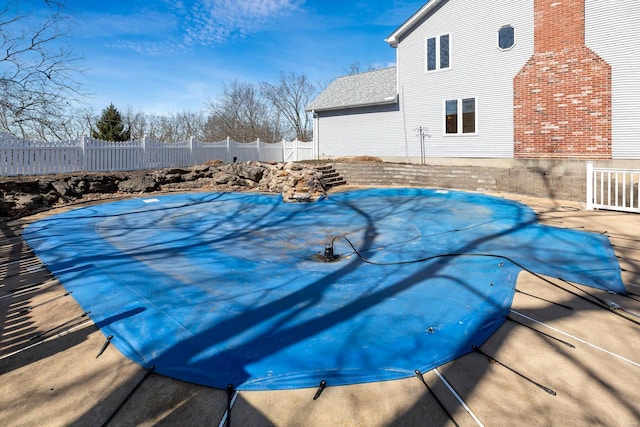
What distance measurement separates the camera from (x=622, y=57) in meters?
11.2

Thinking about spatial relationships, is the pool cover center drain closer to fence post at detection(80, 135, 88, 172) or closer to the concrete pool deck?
the concrete pool deck

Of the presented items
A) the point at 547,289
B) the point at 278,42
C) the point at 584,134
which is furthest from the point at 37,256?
the point at 278,42

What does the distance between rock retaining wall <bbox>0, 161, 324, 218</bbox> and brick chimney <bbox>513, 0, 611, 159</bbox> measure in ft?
25.0

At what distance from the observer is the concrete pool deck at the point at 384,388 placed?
7.27ft

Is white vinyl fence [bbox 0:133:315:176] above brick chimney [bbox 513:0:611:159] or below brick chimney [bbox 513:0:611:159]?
below

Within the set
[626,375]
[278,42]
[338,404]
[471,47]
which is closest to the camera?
[338,404]

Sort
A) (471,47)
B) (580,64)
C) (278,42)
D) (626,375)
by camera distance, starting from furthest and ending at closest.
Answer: (278,42) → (471,47) → (580,64) → (626,375)

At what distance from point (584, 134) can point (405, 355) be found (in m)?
12.5

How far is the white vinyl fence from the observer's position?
34.5 ft

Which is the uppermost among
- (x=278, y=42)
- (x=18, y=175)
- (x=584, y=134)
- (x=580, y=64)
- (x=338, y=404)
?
(x=278, y=42)

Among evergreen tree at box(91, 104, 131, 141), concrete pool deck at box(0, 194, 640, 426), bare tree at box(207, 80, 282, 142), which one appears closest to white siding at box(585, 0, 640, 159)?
concrete pool deck at box(0, 194, 640, 426)

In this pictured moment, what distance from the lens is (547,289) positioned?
4.10m

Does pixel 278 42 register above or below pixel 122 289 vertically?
above

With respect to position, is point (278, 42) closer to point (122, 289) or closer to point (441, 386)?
point (122, 289)
